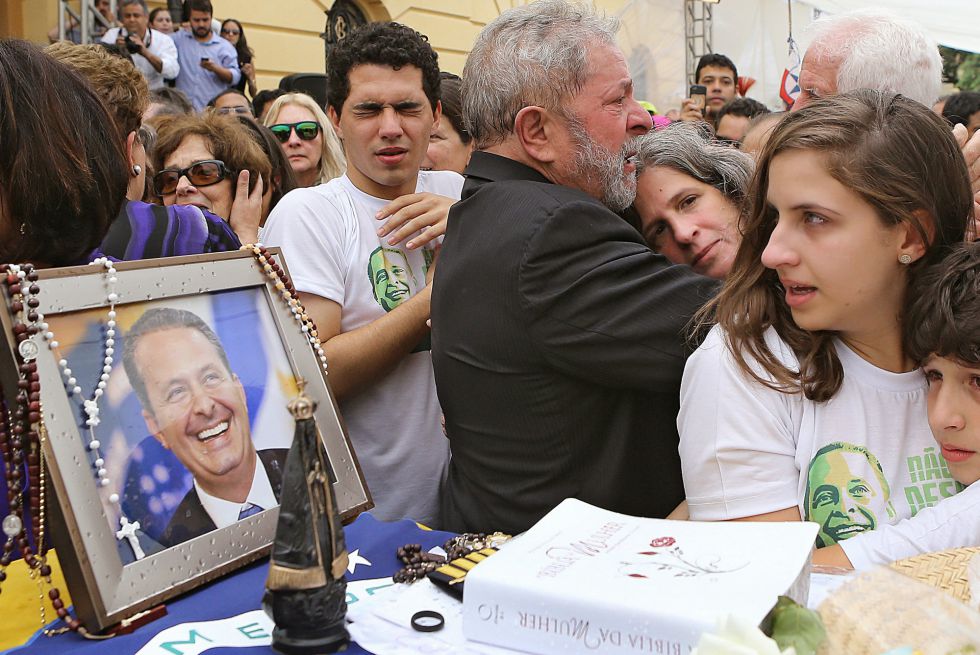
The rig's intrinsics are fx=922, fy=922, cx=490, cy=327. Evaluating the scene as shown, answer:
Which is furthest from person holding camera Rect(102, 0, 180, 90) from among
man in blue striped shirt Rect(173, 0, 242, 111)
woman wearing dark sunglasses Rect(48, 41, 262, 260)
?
woman wearing dark sunglasses Rect(48, 41, 262, 260)

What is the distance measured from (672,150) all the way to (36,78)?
4.80 ft

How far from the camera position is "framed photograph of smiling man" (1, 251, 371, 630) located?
137 cm

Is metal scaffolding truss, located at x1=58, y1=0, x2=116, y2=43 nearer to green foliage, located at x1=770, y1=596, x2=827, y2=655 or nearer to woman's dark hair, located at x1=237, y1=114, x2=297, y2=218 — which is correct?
woman's dark hair, located at x1=237, y1=114, x2=297, y2=218

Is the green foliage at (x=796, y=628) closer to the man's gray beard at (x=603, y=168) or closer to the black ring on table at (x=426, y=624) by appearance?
the black ring on table at (x=426, y=624)

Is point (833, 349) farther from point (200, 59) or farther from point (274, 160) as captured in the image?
point (200, 59)

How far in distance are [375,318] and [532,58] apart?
0.90m

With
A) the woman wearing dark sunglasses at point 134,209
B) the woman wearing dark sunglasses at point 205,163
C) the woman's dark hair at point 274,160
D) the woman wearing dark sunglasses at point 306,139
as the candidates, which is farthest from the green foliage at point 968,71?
the woman wearing dark sunglasses at point 134,209

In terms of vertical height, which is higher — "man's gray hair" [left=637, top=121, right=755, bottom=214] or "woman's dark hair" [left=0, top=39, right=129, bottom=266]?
"woman's dark hair" [left=0, top=39, right=129, bottom=266]

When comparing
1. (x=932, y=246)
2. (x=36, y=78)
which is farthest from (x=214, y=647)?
(x=932, y=246)

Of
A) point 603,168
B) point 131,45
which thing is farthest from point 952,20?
point 131,45

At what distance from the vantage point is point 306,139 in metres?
4.61

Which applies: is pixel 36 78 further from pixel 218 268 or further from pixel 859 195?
pixel 859 195

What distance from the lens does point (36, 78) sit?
1614 mm

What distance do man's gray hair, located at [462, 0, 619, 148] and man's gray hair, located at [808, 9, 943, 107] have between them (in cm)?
→ 84
